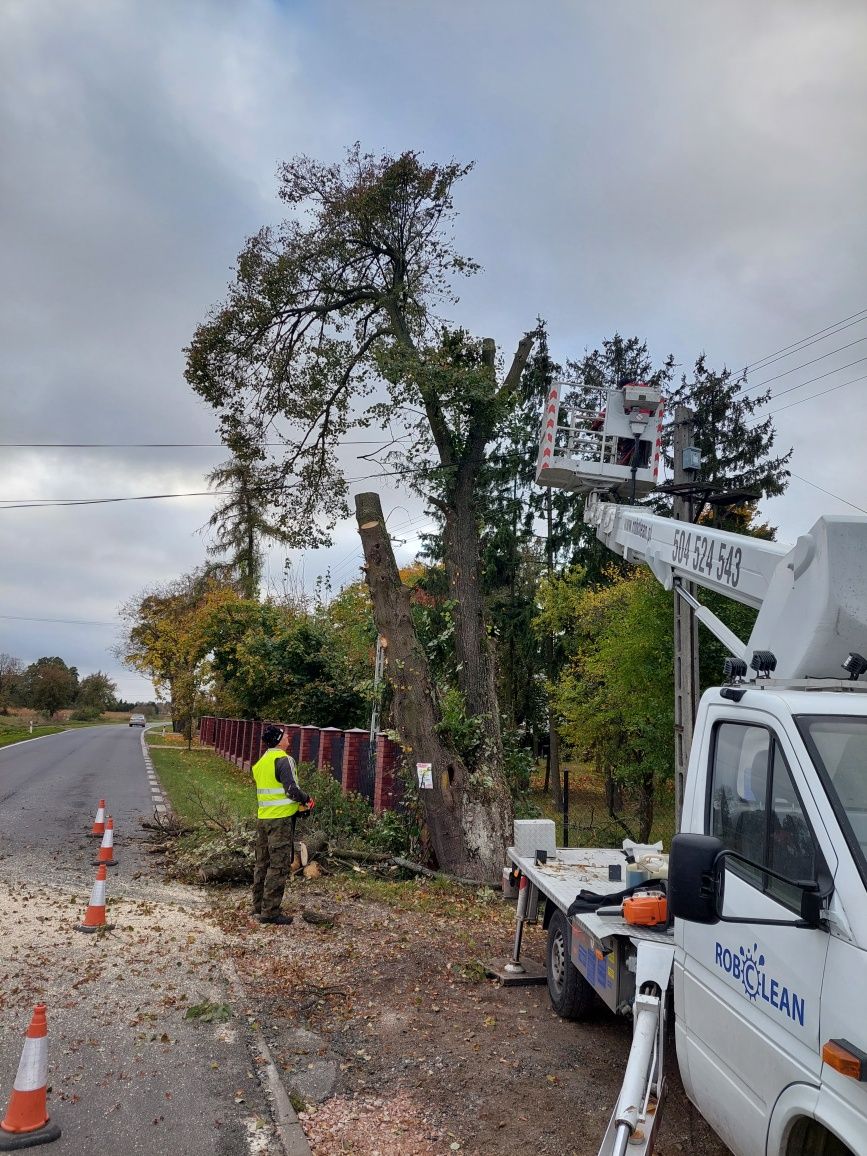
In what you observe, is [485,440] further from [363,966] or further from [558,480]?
[363,966]

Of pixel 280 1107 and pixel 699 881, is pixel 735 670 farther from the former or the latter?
pixel 280 1107

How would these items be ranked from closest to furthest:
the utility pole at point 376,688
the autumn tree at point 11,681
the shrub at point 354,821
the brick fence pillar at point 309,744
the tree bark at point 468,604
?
the shrub at point 354,821, the tree bark at point 468,604, the utility pole at point 376,688, the brick fence pillar at point 309,744, the autumn tree at point 11,681

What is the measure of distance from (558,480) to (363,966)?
4.94 meters

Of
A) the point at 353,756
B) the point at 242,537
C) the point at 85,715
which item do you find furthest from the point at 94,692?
the point at 353,756

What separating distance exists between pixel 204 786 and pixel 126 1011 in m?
16.5

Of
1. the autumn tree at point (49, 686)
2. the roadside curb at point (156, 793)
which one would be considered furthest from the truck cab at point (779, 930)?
the autumn tree at point (49, 686)

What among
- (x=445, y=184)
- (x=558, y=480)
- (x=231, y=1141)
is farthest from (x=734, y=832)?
(x=445, y=184)

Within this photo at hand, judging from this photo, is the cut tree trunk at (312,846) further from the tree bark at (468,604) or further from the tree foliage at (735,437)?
the tree foliage at (735,437)

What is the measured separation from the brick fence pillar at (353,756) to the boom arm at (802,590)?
10595 millimetres

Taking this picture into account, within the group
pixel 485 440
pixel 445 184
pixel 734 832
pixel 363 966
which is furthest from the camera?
pixel 445 184

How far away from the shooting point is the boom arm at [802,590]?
164 inches

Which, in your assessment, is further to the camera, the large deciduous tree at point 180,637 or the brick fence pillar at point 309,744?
the large deciduous tree at point 180,637

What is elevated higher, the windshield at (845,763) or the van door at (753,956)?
the windshield at (845,763)

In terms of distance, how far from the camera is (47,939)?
26.1 feet
